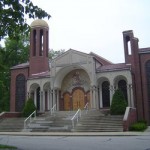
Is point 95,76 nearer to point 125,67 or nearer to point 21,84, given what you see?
point 125,67

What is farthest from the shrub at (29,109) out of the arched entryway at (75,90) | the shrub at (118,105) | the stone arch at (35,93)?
the shrub at (118,105)

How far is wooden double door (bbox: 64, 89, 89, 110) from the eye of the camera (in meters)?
31.7

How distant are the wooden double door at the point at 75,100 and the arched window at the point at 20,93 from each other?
6.08 metres

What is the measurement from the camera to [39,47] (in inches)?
1463

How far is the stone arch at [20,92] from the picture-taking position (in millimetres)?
35062

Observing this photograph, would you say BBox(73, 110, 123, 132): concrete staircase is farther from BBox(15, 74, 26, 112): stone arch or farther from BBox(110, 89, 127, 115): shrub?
BBox(15, 74, 26, 112): stone arch

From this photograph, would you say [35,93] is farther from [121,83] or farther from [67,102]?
[121,83]

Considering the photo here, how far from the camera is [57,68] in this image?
3150 centimetres

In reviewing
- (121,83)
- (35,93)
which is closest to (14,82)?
(35,93)

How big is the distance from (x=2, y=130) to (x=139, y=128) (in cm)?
1227

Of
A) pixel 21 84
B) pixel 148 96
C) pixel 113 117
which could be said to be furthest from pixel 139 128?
pixel 21 84

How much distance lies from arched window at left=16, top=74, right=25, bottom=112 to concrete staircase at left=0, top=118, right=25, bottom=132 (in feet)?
21.6

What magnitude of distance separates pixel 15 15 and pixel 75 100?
23135mm

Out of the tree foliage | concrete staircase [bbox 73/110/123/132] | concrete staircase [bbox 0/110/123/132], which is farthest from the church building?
the tree foliage
